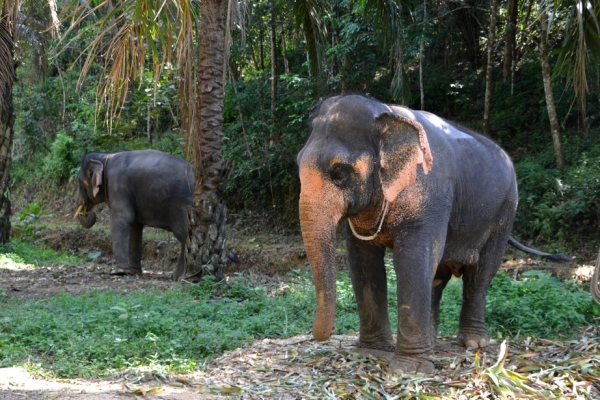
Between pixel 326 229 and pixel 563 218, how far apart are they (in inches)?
352

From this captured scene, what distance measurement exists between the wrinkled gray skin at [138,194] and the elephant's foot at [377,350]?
662cm

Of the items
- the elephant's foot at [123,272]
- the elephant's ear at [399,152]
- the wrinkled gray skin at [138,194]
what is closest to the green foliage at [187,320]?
the elephant's ear at [399,152]

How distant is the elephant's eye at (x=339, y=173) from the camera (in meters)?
4.70

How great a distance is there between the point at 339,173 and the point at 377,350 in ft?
4.93

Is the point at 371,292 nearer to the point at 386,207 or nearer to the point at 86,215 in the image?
the point at 386,207

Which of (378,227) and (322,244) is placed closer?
(322,244)

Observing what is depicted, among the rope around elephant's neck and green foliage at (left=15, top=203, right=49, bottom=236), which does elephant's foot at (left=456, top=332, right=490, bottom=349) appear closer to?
the rope around elephant's neck

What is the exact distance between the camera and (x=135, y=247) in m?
12.4

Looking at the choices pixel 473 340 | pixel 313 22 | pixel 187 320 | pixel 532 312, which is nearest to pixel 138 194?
pixel 313 22

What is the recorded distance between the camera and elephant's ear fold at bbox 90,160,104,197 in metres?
12.5

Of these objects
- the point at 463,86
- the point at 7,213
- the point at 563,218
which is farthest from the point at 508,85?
A: the point at 7,213

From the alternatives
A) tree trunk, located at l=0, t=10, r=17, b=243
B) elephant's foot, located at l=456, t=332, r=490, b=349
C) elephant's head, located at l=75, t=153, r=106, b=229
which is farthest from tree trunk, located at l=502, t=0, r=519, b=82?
elephant's foot, located at l=456, t=332, r=490, b=349

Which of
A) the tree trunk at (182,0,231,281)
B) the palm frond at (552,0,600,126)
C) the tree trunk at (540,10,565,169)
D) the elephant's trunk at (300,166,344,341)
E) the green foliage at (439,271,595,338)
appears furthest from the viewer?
the tree trunk at (540,10,565,169)

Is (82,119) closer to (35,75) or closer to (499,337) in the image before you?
(35,75)
